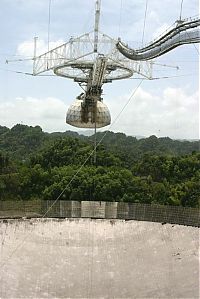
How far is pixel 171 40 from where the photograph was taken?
9086 mm

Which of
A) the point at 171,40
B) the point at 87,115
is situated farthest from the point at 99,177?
the point at 171,40

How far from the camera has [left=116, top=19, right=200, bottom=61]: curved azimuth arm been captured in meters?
8.01

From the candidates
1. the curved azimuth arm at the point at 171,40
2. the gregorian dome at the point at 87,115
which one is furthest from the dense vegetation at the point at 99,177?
the curved azimuth arm at the point at 171,40

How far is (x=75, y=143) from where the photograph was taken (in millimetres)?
28906

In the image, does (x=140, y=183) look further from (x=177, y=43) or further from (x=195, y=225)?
(x=177, y=43)

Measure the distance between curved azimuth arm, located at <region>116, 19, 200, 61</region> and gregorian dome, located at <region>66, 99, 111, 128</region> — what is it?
5.56 metres

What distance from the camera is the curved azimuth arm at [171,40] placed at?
26.3 ft

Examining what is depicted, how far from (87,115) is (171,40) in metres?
8.93

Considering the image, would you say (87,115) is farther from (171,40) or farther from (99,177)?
(171,40)

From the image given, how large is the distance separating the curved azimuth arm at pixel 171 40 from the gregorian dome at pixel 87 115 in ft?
18.2

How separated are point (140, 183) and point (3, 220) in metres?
9.94

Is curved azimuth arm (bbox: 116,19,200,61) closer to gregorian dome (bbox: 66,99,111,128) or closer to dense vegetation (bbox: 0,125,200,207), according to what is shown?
dense vegetation (bbox: 0,125,200,207)

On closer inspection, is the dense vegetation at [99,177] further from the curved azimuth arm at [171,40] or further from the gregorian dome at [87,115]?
the curved azimuth arm at [171,40]

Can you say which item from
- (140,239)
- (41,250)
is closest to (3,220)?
(41,250)
